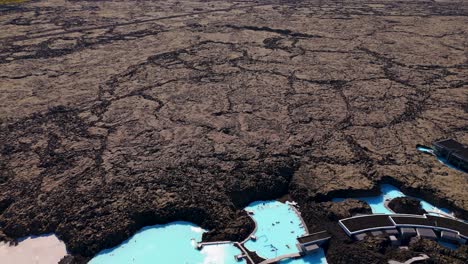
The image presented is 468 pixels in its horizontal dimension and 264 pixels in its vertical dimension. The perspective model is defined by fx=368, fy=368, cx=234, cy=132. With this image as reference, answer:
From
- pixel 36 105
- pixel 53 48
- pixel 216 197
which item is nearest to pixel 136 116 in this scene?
pixel 36 105

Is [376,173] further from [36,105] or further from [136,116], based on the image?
[36,105]

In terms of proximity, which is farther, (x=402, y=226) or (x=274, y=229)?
(x=274, y=229)

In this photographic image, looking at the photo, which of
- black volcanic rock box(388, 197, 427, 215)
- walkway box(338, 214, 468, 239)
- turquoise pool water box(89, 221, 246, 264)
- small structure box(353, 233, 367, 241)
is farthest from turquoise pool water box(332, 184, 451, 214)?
turquoise pool water box(89, 221, 246, 264)

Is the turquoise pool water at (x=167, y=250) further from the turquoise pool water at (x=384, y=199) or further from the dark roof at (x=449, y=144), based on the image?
the dark roof at (x=449, y=144)

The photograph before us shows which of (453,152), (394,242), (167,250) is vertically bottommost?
(167,250)

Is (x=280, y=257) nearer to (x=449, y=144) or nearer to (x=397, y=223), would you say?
(x=397, y=223)

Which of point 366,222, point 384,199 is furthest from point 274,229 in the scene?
point 384,199
